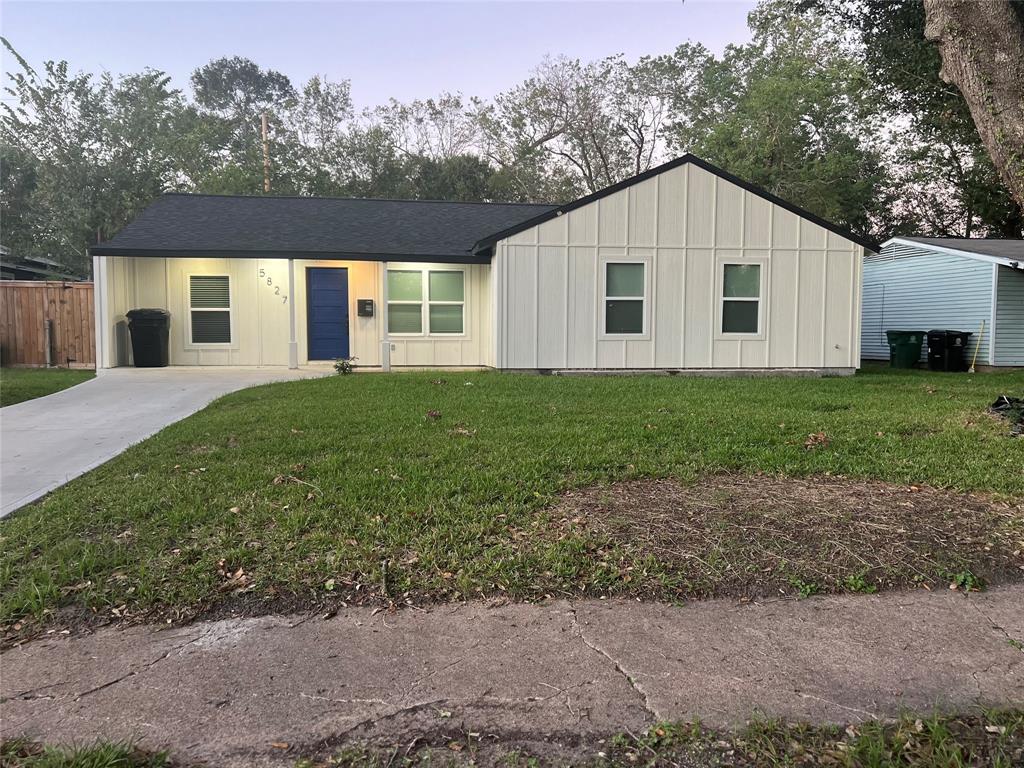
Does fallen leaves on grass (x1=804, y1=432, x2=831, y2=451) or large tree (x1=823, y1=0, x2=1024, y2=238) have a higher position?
large tree (x1=823, y1=0, x2=1024, y2=238)

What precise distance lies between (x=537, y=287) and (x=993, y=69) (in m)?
7.70

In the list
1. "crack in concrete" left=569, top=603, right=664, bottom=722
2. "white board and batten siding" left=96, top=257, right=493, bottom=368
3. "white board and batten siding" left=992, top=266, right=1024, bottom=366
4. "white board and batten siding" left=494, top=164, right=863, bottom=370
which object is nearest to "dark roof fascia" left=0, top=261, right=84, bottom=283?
"white board and batten siding" left=96, top=257, right=493, bottom=368

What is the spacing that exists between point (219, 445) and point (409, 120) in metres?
30.3

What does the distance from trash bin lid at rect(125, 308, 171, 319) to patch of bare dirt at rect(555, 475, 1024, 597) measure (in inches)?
435

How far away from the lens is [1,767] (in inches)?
79.0

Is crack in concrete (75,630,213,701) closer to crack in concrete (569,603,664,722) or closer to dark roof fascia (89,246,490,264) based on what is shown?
crack in concrete (569,603,664,722)

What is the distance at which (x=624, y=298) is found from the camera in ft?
41.0

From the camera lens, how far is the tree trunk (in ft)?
16.8

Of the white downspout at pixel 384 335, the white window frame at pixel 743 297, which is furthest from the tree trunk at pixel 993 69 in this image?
the white downspout at pixel 384 335

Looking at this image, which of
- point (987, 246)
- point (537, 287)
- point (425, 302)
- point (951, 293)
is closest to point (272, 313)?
point (425, 302)

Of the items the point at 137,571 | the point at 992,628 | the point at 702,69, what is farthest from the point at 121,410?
the point at 702,69

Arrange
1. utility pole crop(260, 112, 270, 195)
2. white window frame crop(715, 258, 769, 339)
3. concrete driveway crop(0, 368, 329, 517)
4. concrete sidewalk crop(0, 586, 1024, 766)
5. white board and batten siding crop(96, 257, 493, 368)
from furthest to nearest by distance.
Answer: utility pole crop(260, 112, 270, 195)
white board and batten siding crop(96, 257, 493, 368)
white window frame crop(715, 258, 769, 339)
concrete driveway crop(0, 368, 329, 517)
concrete sidewalk crop(0, 586, 1024, 766)

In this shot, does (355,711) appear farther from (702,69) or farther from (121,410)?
(702,69)

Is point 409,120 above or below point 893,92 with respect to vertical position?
above
